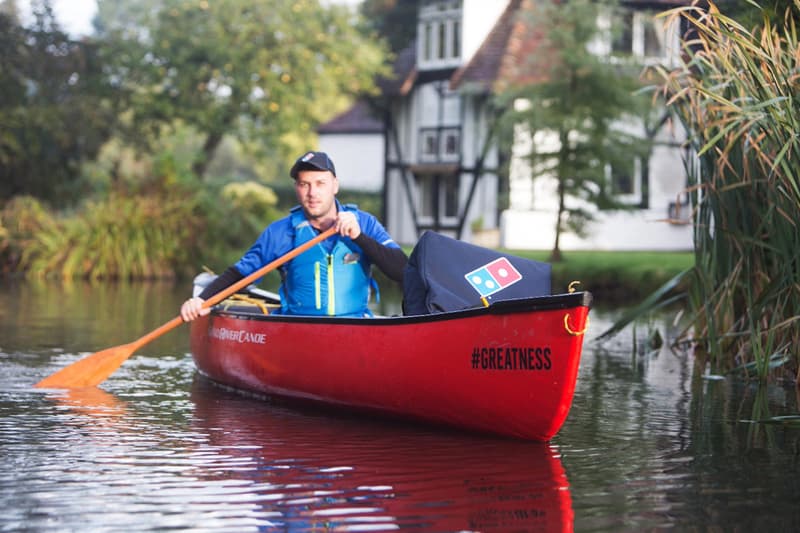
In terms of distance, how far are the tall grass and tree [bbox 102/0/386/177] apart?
77.3 feet

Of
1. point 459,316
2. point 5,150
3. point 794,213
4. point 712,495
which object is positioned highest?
point 5,150

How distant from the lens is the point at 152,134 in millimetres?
33781

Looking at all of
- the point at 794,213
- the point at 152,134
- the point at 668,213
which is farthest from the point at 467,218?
the point at 794,213

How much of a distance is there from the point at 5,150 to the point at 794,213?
71.8 feet

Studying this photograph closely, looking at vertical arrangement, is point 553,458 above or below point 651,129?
below

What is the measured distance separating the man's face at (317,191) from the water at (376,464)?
3.99ft

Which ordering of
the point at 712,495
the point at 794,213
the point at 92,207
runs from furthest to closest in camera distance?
the point at 92,207 → the point at 794,213 → the point at 712,495

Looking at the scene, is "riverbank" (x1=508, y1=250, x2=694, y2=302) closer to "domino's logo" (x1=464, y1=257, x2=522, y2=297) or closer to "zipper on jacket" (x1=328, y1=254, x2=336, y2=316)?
"zipper on jacket" (x1=328, y1=254, x2=336, y2=316)

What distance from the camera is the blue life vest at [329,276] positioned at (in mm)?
8477

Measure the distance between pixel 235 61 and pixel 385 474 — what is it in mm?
27165

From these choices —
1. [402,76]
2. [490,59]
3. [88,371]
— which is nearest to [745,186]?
[88,371]

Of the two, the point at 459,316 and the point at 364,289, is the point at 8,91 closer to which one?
the point at 364,289

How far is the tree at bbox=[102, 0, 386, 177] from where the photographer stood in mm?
32875

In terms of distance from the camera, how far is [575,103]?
938 inches
